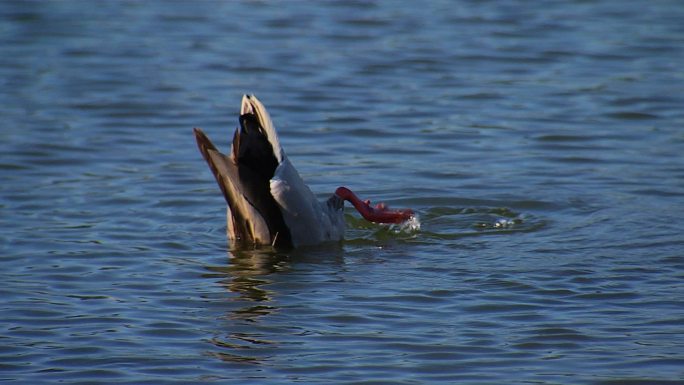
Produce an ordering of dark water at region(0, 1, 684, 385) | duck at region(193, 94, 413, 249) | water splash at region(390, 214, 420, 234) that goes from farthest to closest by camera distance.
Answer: water splash at region(390, 214, 420, 234) → duck at region(193, 94, 413, 249) → dark water at region(0, 1, 684, 385)

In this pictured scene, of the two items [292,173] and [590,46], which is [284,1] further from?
[292,173]

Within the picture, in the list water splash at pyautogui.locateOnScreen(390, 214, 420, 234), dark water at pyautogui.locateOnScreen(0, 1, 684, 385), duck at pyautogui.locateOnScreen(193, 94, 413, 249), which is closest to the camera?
dark water at pyautogui.locateOnScreen(0, 1, 684, 385)

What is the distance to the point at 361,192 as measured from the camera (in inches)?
380

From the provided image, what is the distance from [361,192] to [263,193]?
71.0 inches

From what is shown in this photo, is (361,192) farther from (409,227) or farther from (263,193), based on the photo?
(263,193)

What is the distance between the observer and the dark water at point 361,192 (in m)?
6.29

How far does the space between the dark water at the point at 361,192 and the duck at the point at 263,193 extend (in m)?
0.14

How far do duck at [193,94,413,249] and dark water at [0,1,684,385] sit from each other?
14cm

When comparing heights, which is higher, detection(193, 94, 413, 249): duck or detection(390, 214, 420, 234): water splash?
detection(193, 94, 413, 249): duck

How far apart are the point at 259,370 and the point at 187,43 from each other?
991 centimetres

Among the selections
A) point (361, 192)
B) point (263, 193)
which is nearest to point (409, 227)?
point (361, 192)

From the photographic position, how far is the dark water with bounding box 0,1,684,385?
629cm

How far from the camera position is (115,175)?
10102 mm

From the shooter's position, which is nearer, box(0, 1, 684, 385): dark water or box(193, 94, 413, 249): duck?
box(0, 1, 684, 385): dark water
